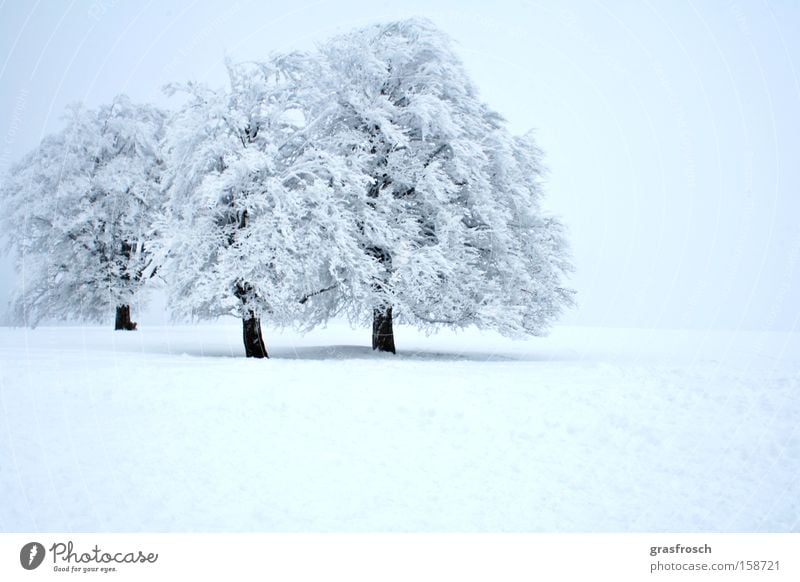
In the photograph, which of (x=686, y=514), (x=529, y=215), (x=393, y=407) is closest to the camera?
(x=686, y=514)

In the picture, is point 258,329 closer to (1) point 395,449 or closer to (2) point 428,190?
(2) point 428,190

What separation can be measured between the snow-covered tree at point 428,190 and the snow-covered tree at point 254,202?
111cm

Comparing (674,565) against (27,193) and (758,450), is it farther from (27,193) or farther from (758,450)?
(27,193)

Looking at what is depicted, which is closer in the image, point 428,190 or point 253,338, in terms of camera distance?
point 253,338

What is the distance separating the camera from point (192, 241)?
17.4 meters

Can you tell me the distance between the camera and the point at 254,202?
17.3 metres

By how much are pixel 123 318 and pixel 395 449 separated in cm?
2238

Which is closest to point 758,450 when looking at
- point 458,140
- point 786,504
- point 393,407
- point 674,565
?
point 786,504

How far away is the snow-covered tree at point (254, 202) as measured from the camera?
1712 centimetres

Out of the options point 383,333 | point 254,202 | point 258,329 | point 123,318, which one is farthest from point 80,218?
point 383,333

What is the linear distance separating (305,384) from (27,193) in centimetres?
2036

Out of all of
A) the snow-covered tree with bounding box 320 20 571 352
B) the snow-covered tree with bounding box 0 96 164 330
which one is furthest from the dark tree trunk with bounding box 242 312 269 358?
the snow-covered tree with bounding box 0 96 164 330

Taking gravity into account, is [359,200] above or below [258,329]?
above

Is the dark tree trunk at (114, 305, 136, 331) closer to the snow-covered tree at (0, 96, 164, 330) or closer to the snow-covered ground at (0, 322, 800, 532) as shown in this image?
the snow-covered tree at (0, 96, 164, 330)
